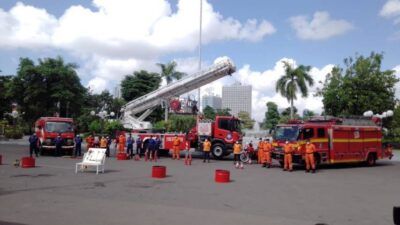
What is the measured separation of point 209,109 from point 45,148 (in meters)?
65.9

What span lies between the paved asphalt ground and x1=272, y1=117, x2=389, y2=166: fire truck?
18.0ft

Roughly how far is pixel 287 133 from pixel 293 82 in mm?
34317

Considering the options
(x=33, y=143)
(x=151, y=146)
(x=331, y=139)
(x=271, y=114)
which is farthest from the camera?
(x=271, y=114)

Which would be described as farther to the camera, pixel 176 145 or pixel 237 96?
pixel 237 96

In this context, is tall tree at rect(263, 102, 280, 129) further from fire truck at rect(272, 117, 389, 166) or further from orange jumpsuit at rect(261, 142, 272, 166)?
orange jumpsuit at rect(261, 142, 272, 166)

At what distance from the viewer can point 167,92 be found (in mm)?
43062

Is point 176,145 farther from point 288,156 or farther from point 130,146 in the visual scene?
point 288,156

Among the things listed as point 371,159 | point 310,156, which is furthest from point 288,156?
point 371,159

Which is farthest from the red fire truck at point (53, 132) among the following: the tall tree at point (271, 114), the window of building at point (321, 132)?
the tall tree at point (271, 114)

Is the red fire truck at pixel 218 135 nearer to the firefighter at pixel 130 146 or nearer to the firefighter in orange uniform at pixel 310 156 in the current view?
the firefighter at pixel 130 146

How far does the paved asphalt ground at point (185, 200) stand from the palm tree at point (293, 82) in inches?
1540

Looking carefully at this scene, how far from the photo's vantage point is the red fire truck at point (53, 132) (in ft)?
89.9

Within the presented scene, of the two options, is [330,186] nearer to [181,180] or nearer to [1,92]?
[181,180]

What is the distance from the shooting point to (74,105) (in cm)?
5162
